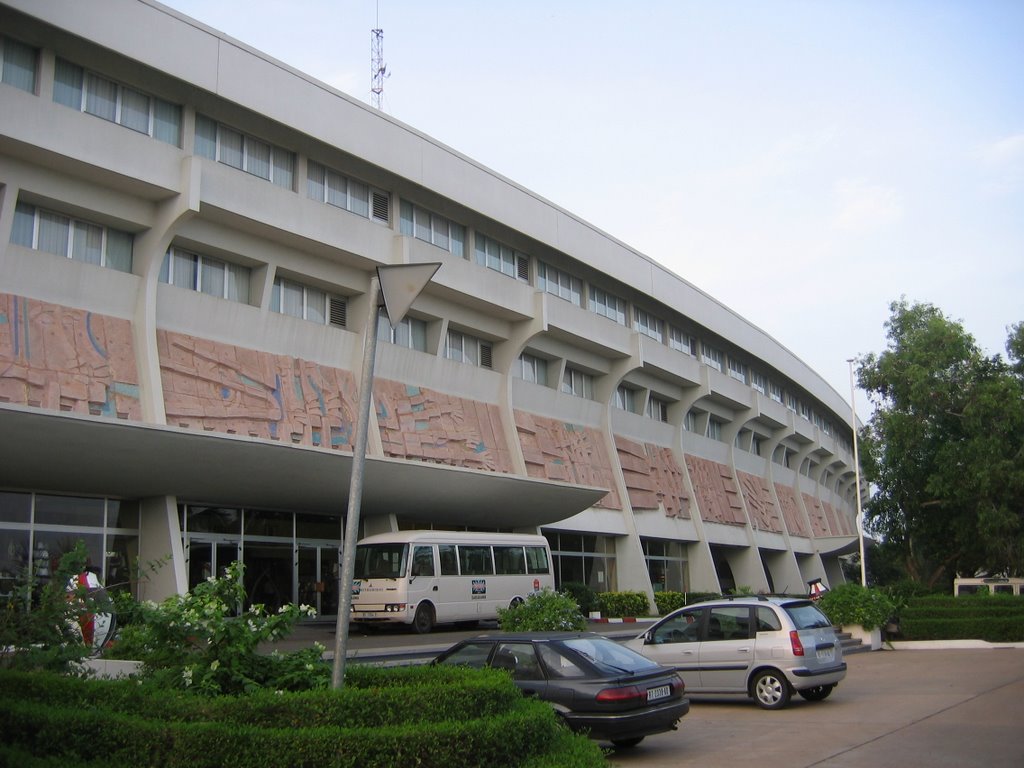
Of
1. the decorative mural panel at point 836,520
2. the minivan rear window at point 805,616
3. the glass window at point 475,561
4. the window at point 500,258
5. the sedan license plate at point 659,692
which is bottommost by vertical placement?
the sedan license plate at point 659,692

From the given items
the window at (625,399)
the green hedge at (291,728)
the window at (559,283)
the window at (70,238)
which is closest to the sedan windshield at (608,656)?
the green hedge at (291,728)

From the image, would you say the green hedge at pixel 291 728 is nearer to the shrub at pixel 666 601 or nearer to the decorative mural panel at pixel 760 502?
the shrub at pixel 666 601

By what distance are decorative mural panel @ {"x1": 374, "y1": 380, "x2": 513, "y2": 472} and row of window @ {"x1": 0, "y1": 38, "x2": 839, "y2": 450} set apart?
71.1 inches

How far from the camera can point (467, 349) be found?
107 feet

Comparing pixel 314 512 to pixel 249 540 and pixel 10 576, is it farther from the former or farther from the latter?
pixel 10 576

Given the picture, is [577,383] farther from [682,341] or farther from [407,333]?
[407,333]

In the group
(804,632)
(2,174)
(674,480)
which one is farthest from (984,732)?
(674,480)

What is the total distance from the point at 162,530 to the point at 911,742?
16104 mm

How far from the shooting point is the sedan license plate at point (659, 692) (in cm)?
1049

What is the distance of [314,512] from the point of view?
2630 centimetres

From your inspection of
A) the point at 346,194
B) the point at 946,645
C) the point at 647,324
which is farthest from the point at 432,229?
the point at 946,645

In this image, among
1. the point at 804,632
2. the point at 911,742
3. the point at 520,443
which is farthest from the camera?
the point at 520,443

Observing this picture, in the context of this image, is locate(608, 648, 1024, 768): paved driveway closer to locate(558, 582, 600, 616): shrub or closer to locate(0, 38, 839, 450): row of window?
locate(558, 582, 600, 616): shrub

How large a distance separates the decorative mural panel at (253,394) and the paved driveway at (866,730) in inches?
516
